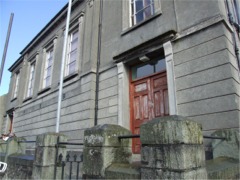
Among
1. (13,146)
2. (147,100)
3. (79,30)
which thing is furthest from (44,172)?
(79,30)

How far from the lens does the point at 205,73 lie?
5262 millimetres

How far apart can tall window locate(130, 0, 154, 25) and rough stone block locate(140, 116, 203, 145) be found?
5.57m

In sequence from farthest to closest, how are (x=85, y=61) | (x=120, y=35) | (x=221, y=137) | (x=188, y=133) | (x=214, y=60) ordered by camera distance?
(x=85, y=61) → (x=120, y=35) → (x=214, y=60) → (x=221, y=137) → (x=188, y=133)

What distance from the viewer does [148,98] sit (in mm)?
6684

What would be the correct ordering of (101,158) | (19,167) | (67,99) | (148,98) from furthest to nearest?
(67,99), (148,98), (19,167), (101,158)

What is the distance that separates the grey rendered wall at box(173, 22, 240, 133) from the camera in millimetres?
4770

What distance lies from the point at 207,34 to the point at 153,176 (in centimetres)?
427

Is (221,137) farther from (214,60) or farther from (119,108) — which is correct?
(119,108)

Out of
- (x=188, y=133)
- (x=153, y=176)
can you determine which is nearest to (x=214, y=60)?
(x=188, y=133)

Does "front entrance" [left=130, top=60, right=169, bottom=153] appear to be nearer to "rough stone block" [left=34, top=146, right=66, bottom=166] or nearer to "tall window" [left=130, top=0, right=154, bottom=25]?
"tall window" [left=130, top=0, right=154, bottom=25]

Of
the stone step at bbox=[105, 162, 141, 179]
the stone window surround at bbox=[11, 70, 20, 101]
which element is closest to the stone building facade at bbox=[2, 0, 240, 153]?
the stone step at bbox=[105, 162, 141, 179]

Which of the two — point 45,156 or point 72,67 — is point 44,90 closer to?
point 72,67

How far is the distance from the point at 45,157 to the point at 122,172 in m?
2.54

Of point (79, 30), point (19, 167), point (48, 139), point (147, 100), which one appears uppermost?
point (79, 30)
